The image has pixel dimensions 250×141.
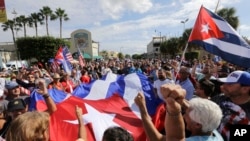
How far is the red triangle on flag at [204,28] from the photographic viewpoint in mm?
6077

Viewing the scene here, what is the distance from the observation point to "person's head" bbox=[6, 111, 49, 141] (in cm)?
221

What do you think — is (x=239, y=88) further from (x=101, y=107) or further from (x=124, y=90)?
(x=124, y=90)

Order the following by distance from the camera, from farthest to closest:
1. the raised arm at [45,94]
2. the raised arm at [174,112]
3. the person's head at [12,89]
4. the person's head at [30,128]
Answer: the person's head at [12,89] < the raised arm at [45,94] < the person's head at [30,128] < the raised arm at [174,112]

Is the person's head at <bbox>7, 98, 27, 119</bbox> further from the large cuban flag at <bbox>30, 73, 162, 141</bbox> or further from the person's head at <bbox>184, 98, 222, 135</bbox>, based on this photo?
the person's head at <bbox>184, 98, 222, 135</bbox>

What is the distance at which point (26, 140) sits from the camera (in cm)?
220

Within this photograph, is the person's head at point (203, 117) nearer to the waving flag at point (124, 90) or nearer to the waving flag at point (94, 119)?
the waving flag at point (94, 119)

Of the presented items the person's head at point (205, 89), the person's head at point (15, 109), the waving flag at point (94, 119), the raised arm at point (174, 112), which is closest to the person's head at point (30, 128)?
the raised arm at point (174, 112)

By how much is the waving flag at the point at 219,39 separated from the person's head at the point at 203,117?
3483 mm

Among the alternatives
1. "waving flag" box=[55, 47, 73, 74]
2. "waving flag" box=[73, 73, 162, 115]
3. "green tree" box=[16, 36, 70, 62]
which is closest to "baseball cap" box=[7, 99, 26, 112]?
"waving flag" box=[73, 73, 162, 115]

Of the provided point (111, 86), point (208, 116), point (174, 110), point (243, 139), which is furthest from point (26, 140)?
point (111, 86)

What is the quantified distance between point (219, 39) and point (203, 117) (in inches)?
156

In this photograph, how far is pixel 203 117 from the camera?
2.37 meters

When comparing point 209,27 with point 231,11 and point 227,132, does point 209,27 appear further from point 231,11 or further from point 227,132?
point 231,11

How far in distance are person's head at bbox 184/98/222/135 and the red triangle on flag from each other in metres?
3.88
